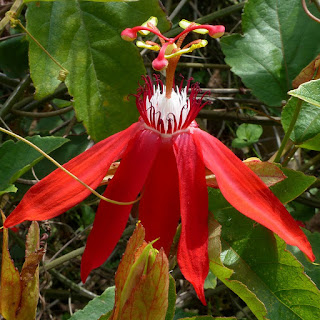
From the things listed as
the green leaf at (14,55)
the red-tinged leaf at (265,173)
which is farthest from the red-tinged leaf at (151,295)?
the green leaf at (14,55)

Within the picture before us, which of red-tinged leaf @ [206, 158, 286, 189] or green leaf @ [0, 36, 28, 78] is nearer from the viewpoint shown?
red-tinged leaf @ [206, 158, 286, 189]

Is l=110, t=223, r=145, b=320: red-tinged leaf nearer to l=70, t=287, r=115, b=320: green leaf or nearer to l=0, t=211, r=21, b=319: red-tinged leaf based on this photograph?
l=0, t=211, r=21, b=319: red-tinged leaf

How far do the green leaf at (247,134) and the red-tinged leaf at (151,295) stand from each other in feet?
3.42

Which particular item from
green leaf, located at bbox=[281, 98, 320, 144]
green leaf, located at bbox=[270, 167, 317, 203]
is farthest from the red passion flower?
green leaf, located at bbox=[281, 98, 320, 144]

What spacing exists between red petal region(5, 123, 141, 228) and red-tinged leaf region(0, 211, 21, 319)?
0.08 meters

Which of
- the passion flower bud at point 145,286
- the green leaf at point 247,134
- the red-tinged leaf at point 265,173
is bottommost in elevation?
the green leaf at point 247,134

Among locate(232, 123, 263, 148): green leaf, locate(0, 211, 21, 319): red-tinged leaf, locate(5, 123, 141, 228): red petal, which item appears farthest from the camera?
locate(232, 123, 263, 148): green leaf

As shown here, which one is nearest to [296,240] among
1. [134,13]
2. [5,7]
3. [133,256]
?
[133,256]

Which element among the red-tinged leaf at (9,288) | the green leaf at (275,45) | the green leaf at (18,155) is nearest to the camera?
the red-tinged leaf at (9,288)

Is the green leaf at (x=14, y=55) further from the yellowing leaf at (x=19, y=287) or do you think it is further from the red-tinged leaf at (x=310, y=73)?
the yellowing leaf at (x=19, y=287)

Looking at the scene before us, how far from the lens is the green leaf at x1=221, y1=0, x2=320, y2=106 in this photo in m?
1.22

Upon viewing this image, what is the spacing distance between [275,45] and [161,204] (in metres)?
0.61

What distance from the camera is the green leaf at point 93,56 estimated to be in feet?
3.37

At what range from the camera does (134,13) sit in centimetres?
108
